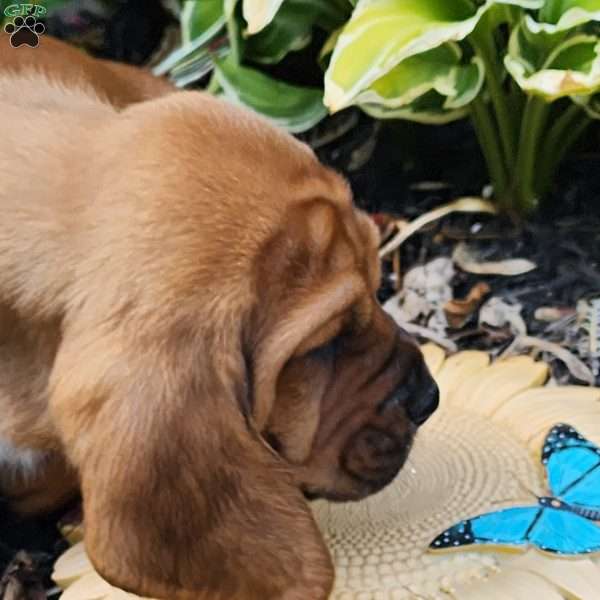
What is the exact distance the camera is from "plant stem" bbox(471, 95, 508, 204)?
90.9 inches

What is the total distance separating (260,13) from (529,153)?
637 mm

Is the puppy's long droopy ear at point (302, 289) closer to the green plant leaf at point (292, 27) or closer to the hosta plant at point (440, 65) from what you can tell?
the hosta plant at point (440, 65)

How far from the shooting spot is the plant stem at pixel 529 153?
2199mm

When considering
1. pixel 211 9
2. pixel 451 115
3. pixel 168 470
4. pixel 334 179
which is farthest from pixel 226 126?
pixel 211 9

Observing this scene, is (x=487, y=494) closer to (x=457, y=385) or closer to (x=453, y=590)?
(x=453, y=590)

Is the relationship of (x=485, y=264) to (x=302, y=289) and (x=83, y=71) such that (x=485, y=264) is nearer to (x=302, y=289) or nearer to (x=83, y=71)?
(x=83, y=71)

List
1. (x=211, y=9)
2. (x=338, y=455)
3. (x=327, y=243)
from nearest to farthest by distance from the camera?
1. (x=327, y=243)
2. (x=338, y=455)
3. (x=211, y=9)

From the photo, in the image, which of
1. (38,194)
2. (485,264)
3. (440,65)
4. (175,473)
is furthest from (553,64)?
(175,473)

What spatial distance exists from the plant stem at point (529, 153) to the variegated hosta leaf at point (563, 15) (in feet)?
0.59

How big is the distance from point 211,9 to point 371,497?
1.44m

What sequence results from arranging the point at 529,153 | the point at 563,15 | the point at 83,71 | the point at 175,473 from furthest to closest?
the point at 529,153
the point at 563,15
the point at 83,71
the point at 175,473

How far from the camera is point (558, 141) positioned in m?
2.37

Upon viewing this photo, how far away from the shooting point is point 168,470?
3.82 feet

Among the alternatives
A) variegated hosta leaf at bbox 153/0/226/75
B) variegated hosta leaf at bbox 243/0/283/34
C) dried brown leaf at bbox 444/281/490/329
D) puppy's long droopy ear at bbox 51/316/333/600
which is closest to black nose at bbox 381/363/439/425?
puppy's long droopy ear at bbox 51/316/333/600
